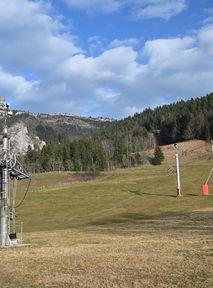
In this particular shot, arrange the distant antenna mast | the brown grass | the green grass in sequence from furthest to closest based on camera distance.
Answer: the green grass → the distant antenna mast → the brown grass

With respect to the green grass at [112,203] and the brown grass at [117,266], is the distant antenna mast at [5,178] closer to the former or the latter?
the brown grass at [117,266]

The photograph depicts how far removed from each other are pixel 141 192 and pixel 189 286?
63564 millimetres

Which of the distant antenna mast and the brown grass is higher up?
the distant antenna mast

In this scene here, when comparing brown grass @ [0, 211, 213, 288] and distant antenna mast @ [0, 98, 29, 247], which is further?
distant antenna mast @ [0, 98, 29, 247]

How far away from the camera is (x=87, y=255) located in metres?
19.6

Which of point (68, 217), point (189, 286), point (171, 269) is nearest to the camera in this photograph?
point (189, 286)

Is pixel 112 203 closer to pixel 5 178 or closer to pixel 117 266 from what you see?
pixel 5 178

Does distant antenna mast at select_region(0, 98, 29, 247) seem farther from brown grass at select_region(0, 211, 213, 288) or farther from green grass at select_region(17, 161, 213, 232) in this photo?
green grass at select_region(17, 161, 213, 232)

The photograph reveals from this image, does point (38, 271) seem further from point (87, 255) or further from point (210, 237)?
point (210, 237)

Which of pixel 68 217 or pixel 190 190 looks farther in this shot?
pixel 190 190

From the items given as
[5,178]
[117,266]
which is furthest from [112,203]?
[117,266]

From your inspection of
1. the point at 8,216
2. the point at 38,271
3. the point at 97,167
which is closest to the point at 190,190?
the point at 8,216

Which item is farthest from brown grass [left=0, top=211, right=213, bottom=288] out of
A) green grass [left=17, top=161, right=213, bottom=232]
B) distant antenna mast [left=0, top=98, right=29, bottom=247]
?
green grass [left=17, top=161, right=213, bottom=232]

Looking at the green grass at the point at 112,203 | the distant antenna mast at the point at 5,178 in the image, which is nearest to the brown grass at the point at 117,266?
the distant antenna mast at the point at 5,178
